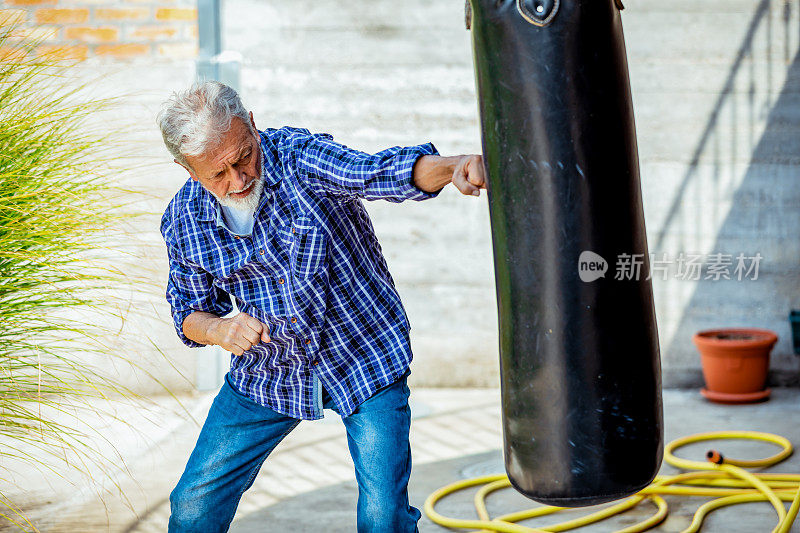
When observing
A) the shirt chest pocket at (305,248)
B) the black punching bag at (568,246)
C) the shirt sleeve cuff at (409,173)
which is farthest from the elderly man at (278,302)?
the black punching bag at (568,246)

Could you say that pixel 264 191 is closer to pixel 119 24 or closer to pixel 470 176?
pixel 470 176

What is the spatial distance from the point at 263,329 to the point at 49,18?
4.14 metres

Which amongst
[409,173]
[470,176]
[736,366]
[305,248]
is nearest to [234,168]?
[305,248]

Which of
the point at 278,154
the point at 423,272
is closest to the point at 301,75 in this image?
the point at 423,272

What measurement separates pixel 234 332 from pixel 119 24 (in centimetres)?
389

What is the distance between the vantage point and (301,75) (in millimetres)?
5605

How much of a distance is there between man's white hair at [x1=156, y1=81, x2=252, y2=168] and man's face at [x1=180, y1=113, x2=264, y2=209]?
2cm

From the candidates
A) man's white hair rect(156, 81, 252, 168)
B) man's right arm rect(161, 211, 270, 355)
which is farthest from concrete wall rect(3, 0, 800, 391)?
man's white hair rect(156, 81, 252, 168)

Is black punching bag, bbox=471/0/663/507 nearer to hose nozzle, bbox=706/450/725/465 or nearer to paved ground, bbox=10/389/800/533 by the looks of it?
paved ground, bbox=10/389/800/533

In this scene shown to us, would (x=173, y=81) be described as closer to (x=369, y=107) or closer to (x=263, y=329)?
(x=369, y=107)

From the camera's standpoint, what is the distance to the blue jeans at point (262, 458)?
2.24m

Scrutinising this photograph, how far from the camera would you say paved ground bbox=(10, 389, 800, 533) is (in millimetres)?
3600
